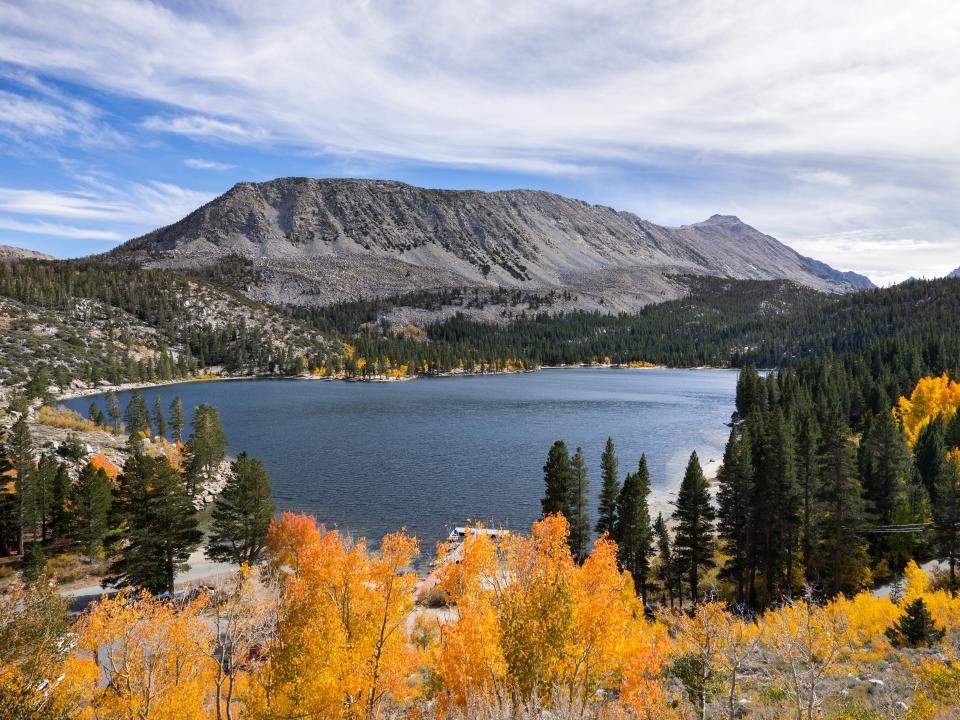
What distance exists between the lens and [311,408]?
14500 cm

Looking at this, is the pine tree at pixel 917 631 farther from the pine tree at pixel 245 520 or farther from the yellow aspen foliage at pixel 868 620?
the pine tree at pixel 245 520

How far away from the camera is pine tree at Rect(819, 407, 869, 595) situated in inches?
1778

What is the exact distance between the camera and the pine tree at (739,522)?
157 feet

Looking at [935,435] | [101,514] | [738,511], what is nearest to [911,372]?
[935,435]

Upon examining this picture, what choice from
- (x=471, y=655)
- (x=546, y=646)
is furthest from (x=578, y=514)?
(x=471, y=655)

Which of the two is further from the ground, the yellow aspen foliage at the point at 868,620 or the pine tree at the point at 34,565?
the yellow aspen foliage at the point at 868,620

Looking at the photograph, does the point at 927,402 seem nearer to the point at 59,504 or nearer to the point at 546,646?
the point at 546,646

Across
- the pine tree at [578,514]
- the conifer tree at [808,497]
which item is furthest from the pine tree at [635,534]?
the conifer tree at [808,497]

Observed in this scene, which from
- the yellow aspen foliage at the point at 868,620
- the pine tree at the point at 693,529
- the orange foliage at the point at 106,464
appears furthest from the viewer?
the orange foliage at the point at 106,464

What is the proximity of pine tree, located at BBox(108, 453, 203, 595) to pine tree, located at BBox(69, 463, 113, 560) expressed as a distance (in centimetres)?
541

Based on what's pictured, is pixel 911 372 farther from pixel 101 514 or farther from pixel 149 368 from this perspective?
pixel 149 368

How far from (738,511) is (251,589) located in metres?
40.5

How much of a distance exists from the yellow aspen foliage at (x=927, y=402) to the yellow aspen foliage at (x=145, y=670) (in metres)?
106

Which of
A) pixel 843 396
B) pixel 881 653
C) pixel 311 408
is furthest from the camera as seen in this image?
pixel 311 408
